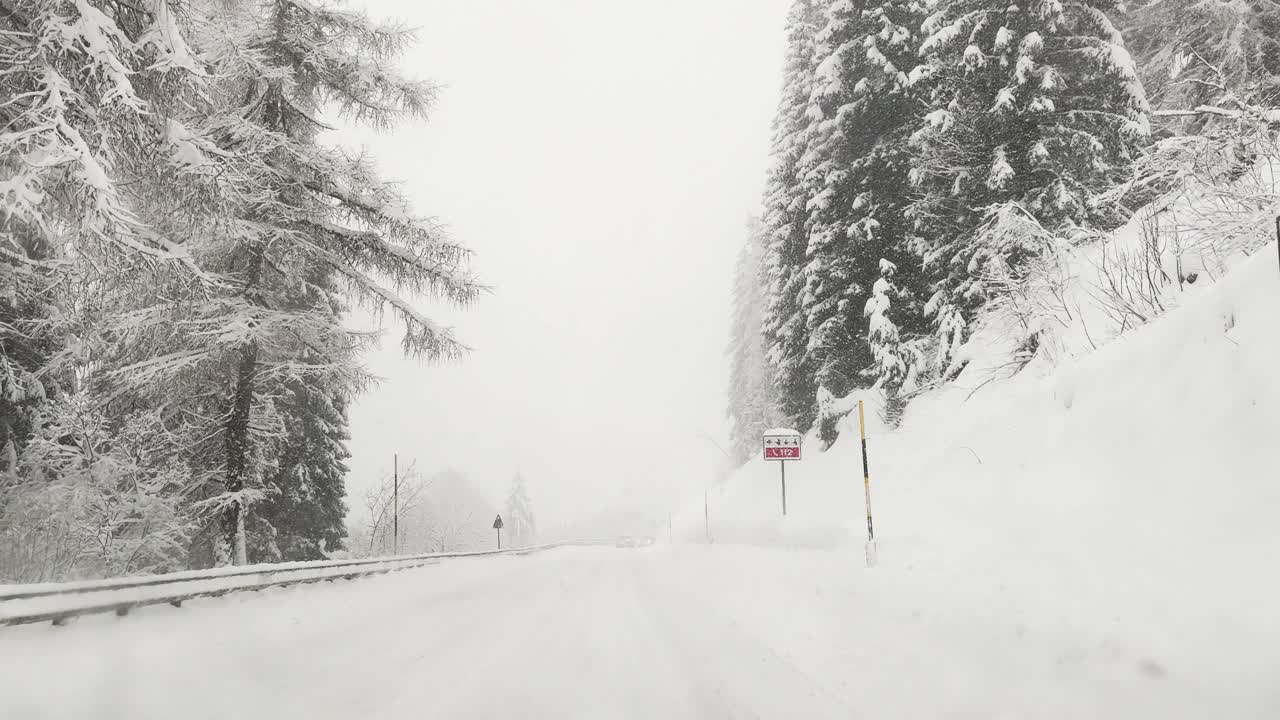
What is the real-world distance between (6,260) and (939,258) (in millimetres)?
16131

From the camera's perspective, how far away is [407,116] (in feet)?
38.5

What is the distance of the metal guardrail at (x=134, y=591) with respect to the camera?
4020 millimetres

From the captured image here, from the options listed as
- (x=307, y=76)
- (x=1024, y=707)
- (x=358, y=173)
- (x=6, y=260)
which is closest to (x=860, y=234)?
(x=358, y=173)

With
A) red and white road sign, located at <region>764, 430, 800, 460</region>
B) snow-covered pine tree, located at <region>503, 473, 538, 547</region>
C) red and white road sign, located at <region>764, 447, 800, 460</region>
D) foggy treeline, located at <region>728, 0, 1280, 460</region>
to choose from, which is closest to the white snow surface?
foggy treeline, located at <region>728, 0, 1280, 460</region>

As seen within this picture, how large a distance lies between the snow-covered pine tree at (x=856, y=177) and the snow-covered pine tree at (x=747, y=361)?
11.1 metres

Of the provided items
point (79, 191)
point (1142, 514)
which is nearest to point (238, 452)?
point (79, 191)

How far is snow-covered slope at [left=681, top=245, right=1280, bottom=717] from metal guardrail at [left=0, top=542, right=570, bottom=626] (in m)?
6.04

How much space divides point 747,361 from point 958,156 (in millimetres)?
20116

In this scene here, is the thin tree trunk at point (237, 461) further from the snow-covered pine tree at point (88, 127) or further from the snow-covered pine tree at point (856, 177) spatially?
the snow-covered pine tree at point (856, 177)

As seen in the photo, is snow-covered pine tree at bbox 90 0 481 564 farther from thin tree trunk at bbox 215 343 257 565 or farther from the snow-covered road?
the snow-covered road

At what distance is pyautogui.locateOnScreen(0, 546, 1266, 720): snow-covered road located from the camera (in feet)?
10.2

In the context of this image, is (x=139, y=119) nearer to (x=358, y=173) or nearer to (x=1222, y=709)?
(x=358, y=173)

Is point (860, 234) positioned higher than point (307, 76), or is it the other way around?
point (307, 76)

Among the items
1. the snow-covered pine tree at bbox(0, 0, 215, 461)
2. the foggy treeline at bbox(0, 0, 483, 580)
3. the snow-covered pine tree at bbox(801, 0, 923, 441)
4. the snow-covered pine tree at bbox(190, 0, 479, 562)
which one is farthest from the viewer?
the snow-covered pine tree at bbox(801, 0, 923, 441)
